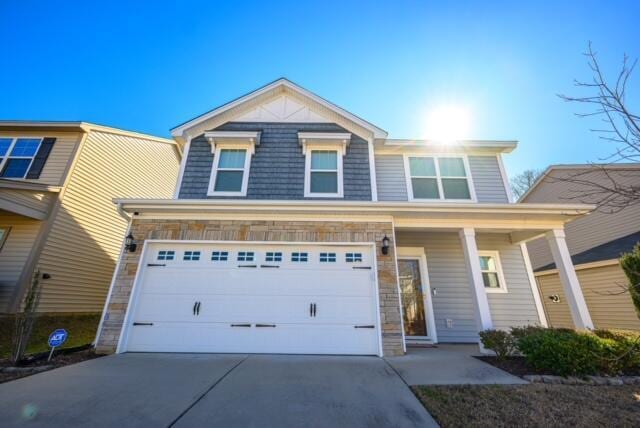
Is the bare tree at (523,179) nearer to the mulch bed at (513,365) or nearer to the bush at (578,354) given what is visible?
the bush at (578,354)

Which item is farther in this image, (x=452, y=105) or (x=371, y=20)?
(x=371, y=20)

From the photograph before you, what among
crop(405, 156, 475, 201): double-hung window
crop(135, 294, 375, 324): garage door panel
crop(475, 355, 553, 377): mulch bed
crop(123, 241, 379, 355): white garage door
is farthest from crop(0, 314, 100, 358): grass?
crop(405, 156, 475, 201): double-hung window

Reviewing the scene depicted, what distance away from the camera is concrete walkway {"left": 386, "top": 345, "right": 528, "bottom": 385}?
358 cm

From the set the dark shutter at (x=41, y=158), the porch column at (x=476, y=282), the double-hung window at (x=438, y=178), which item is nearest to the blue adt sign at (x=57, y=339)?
the dark shutter at (x=41, y=158)

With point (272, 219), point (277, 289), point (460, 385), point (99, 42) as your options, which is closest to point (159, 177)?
point (99, 42)

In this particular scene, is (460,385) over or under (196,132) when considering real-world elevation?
under

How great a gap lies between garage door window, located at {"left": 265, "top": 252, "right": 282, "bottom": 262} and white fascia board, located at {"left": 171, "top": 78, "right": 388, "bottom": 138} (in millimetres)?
4405

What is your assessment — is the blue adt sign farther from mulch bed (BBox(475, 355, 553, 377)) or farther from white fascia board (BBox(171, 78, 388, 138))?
mulch bed (BBox(475, 355, 553, 377))

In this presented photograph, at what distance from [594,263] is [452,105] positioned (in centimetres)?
682

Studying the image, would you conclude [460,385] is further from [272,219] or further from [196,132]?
[196,132]

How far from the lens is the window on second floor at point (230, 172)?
21.8 feet

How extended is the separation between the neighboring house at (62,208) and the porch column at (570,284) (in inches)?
496

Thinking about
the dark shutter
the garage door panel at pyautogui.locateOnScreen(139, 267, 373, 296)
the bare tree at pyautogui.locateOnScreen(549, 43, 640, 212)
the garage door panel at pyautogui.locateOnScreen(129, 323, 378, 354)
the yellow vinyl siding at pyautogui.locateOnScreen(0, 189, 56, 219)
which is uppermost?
the dark shutter

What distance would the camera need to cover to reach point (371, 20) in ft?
24.8
